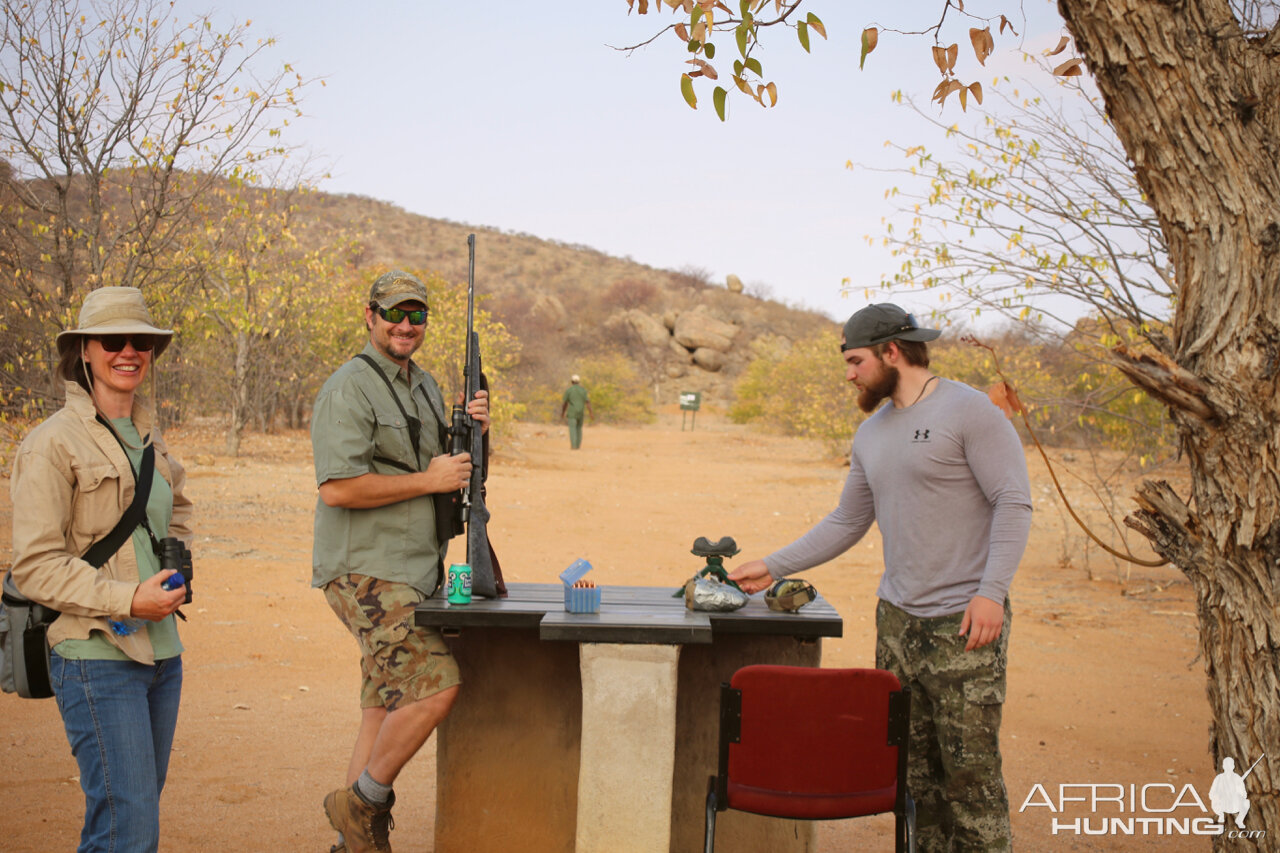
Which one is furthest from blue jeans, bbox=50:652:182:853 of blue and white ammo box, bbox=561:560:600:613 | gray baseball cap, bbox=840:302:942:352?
gray baseball cap, bbox=840:302:942:352

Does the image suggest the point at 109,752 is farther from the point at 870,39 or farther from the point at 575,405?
the point at 575,405

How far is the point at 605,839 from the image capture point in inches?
127

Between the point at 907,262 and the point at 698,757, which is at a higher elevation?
the point at 907,262

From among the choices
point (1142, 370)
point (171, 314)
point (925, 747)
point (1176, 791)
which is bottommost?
point (1176, 791)

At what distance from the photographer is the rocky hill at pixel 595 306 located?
174ft

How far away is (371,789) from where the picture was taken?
353 centimetres

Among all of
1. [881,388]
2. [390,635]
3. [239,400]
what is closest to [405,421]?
[390,635]

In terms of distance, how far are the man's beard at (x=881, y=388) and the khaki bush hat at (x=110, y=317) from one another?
89.8 inches

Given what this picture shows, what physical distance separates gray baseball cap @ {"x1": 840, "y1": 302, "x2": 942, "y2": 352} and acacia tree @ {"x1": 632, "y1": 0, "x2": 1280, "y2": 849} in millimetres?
677

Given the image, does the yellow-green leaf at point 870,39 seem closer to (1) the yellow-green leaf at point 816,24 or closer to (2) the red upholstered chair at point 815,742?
(1) the yellow-green leaf at point 816,24

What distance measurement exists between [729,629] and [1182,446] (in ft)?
5.36

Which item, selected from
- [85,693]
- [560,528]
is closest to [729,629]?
[85,693]

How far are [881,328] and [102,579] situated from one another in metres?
2.53

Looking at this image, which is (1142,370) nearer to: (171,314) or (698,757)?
(698,757)
